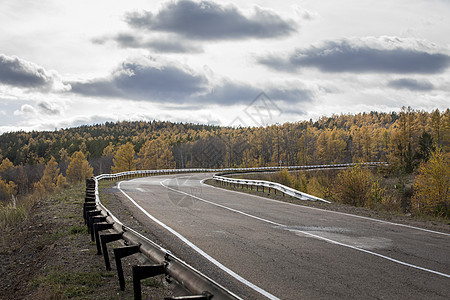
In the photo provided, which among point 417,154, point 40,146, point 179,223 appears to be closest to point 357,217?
point 179,223

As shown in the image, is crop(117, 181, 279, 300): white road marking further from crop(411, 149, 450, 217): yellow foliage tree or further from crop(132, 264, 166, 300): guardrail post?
crop(411, 149, 450, 217): yellow foliage tree

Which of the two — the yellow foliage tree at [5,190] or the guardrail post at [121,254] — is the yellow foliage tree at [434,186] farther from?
the yellow foliage tree at [5,190]

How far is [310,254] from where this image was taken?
Answer: 7109 mm

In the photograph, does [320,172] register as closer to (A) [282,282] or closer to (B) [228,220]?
(B) [228,220]

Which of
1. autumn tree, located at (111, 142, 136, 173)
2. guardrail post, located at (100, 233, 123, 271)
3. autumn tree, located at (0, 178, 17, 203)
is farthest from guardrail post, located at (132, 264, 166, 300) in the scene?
autumn tree, located at (111, 142, 136, 173)

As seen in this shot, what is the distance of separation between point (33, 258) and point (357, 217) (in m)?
10.1

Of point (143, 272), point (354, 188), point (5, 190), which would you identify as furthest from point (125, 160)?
point (143, 272)

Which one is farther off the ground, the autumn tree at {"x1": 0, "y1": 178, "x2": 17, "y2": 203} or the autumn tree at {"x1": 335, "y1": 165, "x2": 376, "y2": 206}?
the autumn tree at {"x1": 335, "y1": 165, "x2": 376, "y2": 206}

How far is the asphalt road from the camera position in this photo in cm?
523

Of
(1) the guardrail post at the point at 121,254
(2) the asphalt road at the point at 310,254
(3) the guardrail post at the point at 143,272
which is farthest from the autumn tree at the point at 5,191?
(3) the guardrail post at the point at 143,272

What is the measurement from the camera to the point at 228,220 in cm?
1137

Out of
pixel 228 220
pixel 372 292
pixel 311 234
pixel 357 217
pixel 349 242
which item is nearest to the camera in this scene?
pixel 372 292

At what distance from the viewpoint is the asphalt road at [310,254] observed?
17.2ft

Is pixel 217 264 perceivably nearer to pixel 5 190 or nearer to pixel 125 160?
pixel 125 160
